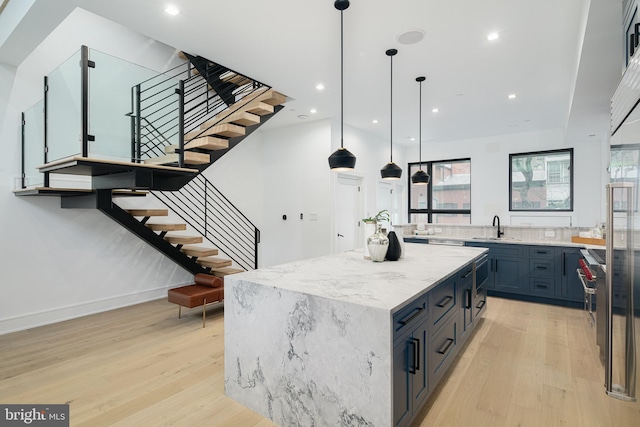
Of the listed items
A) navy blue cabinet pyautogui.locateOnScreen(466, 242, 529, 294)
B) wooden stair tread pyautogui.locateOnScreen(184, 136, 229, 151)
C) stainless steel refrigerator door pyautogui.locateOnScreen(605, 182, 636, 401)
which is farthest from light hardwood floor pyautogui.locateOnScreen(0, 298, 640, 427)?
wooden stair tread pyautogui.locateOnScreen(184, 136, 229, 151)

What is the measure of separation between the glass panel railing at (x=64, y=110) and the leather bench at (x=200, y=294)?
1.85 metres

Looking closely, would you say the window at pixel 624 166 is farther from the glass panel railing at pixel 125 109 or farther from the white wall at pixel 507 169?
the white wall at pixel 507 169

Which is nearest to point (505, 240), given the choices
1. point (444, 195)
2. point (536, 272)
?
point (536, 272)

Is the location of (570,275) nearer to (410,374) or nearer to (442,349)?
(442,349)

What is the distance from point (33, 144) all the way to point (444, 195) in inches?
295

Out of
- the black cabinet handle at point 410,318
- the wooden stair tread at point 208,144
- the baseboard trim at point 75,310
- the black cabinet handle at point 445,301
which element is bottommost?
the baseboard trim at point 75,310

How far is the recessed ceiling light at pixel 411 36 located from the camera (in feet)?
10.2

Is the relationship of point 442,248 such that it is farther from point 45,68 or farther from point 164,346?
point 45,68

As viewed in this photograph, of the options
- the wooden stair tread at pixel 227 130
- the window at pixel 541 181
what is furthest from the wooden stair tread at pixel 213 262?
the window at pixel 541 181

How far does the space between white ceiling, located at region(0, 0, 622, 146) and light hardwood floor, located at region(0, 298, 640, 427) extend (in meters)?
2.69

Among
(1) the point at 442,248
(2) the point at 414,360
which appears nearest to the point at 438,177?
(1) the point at 442,248

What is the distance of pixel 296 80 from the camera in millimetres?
4250

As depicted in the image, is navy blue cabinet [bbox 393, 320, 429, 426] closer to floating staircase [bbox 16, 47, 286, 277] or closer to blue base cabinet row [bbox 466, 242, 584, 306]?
floating staircase [bbox 16, 47, 286, 277]

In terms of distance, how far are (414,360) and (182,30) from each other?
11.3 feet
